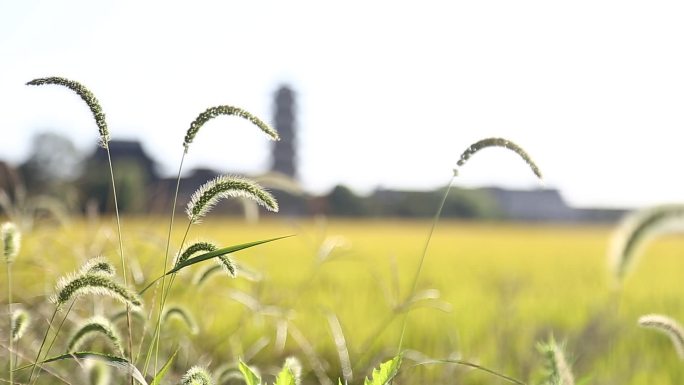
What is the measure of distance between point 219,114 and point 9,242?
0.61 meters

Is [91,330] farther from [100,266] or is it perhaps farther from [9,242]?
Answer: [9,242]

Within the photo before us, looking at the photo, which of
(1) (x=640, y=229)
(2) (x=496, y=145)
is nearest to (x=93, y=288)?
(2) (x=496, y=145)

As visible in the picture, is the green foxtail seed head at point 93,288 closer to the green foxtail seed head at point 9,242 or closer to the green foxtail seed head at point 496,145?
the green foxtail seed head at point 9,242

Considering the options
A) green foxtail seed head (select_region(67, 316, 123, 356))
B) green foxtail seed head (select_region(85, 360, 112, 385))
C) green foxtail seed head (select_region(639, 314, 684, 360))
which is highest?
green foxtail seed head (select_region(639, 314, 684, 360))

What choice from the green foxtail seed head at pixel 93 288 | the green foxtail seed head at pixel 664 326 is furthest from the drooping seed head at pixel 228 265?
the green foxtail seed head at pixel 664 326

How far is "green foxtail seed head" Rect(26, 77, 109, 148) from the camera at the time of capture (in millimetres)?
1466

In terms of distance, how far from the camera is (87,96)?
1472 mm

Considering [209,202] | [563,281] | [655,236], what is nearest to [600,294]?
[563,281]

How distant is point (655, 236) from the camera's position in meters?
2.27

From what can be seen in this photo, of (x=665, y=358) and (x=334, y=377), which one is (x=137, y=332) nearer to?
(x=334, y=377)

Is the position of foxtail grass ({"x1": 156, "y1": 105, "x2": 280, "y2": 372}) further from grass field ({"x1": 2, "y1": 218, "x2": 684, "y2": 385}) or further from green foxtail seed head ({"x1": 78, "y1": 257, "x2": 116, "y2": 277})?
grass field ({"x1": 2, "y1": 218, "x2": 684, "y2": 385})

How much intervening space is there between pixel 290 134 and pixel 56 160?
41.4 m

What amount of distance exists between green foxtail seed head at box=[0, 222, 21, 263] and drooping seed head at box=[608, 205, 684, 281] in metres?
1.65

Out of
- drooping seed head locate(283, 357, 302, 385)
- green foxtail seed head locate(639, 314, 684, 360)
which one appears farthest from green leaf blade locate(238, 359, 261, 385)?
green foxtail seed head locate(639, 314, 684, 360)
